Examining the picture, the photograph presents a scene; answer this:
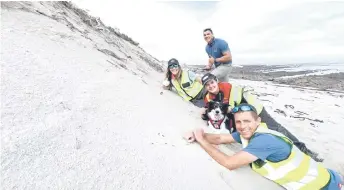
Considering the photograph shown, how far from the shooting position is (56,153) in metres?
2.10

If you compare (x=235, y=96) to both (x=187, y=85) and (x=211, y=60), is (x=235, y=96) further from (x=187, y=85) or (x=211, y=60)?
(x=211, y=60)

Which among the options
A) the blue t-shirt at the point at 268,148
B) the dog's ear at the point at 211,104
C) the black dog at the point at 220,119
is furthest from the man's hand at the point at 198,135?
the dog's ear at the point at 211,104

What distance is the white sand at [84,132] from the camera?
1.99 m

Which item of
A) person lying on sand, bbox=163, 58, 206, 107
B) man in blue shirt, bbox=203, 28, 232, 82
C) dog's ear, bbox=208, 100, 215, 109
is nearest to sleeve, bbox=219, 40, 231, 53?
man in blue shirt, bbox=203, 28, 232, 82

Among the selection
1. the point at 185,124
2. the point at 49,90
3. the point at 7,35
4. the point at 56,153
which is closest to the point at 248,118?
the point at 185,124

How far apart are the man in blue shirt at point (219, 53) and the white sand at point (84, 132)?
236cm

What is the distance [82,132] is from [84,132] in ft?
0.05

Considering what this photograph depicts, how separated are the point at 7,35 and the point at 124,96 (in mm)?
1585

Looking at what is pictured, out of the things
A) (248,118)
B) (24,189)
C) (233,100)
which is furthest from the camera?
(233,100)

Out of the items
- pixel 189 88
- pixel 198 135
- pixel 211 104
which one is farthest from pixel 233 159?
pixel 189 88

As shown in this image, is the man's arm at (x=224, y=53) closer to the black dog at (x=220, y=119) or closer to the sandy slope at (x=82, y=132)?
the black dog at (x=220, y=119)

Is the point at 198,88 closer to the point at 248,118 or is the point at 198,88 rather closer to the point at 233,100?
the point at 233,100

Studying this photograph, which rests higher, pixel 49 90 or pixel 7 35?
pixel 7 35

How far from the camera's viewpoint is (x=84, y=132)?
2420 millimetres
